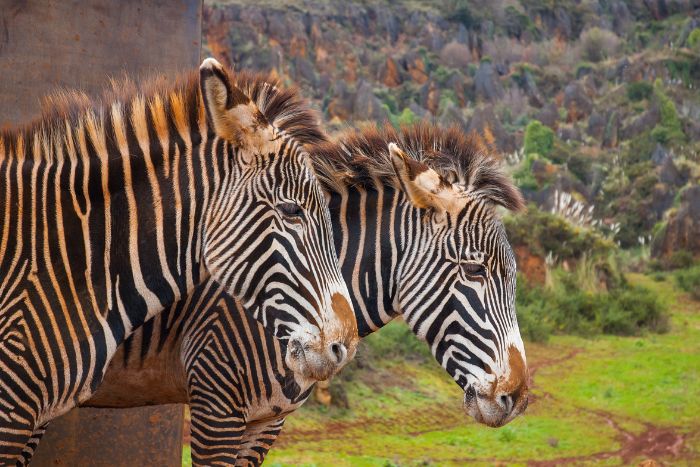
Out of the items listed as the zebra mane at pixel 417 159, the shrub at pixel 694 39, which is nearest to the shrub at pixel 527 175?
the shrub at pixel 694 39

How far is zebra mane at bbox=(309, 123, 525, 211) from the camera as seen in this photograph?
15.5ft

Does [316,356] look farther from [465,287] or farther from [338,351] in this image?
[465,287]

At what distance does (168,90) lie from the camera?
12.4 feet

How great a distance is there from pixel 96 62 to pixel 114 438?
7.52ft

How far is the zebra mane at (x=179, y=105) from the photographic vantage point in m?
3.72

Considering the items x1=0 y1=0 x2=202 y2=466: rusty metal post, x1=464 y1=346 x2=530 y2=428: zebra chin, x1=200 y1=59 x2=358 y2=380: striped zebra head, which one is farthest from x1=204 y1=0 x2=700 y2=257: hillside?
x1=200 y1=59 x2=358 y2=380: striped zebra head

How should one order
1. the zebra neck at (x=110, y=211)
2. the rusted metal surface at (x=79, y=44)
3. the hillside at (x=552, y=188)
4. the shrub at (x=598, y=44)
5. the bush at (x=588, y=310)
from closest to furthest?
the zebra neck at (x=110, y=211) → the rusted metal surface at (x=79, y=44) → the hillside at (x=552, y=188) → the bush at (x=588, y=310) → the shrub at (x=598, y=44)

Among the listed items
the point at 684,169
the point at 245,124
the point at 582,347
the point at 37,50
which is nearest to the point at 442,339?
the point at 245,124

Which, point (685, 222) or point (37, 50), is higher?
point (37, 50)

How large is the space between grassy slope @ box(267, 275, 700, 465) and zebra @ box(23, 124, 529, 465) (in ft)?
13.1

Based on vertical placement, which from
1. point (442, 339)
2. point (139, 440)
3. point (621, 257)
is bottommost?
point (621, 257)

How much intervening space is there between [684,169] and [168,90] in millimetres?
25063

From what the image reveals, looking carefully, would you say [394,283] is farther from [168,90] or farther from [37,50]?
[37,50]

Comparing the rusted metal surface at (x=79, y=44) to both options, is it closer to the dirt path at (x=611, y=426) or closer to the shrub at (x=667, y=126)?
the dirt path at (x=611, y=426)
